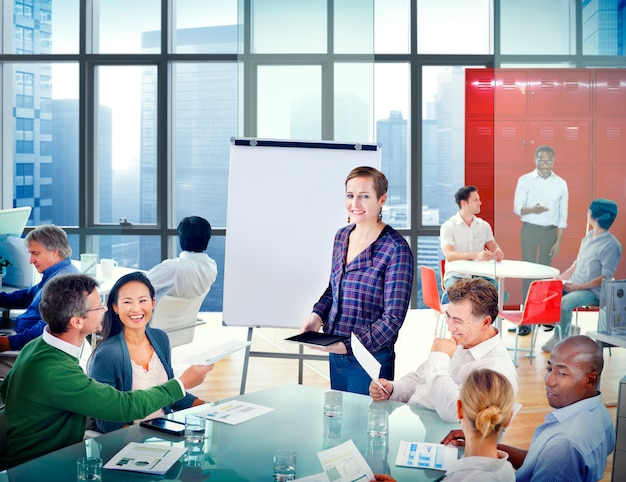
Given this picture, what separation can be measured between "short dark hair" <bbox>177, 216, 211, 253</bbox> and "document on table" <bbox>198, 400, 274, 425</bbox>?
2.35 m

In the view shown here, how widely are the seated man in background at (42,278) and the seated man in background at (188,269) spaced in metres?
0.81

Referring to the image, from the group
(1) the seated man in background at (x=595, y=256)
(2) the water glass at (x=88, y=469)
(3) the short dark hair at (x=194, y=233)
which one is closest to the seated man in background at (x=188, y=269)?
(3) the short dark hair at (x=194, y=233)

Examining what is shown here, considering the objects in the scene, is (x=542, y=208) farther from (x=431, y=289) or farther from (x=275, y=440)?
(x=275, y=440)

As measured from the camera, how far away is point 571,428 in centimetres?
235

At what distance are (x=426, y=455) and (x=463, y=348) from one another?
0.64m

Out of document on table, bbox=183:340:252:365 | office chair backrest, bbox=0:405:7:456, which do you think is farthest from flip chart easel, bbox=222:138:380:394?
office chair backrest, bbox=0:405:7:456

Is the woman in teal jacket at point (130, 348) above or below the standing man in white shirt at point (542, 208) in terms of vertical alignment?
below

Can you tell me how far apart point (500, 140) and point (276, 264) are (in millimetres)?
1869

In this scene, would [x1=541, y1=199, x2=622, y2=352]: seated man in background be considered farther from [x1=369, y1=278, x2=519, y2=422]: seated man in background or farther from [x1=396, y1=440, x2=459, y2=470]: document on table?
[x1=396, y1=440, x2=459, y2=470]: document on table

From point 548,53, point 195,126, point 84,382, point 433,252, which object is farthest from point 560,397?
point 195,126

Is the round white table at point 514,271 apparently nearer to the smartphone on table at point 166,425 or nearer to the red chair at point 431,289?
the red chair at point 431,289

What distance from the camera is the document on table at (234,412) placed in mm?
2705

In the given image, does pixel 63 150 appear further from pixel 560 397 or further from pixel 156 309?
pixel 560 397

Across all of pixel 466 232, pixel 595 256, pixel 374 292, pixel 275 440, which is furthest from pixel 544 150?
pixel 275 440
